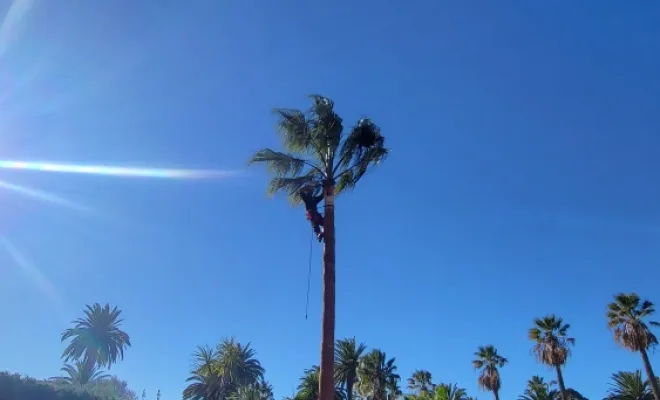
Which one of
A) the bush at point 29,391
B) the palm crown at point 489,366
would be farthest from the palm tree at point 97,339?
the palm crown at point 489,366

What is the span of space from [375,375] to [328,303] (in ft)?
148

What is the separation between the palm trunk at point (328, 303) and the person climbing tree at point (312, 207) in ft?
0.93

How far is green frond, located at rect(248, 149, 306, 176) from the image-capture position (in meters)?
15.3

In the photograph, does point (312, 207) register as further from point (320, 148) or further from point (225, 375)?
point (225, 375)

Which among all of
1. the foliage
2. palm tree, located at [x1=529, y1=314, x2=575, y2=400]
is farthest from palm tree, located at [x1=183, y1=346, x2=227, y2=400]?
palm tree, located at [x1=529, y1=314, x2=575, y2=400]

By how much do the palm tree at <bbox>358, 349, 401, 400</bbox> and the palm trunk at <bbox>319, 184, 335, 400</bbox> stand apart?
43772 millimetres

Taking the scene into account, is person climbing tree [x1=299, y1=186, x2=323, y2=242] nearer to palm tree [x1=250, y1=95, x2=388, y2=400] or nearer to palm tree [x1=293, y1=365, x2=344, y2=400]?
palm tree [x1=250, y1=95, x2=388, y2=400]

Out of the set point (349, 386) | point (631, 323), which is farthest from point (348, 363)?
point (631, 323)

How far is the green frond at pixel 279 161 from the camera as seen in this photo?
15.3 m

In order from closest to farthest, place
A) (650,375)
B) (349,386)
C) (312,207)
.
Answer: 1. (312,207)
2. (650,375)
3. (349,386)

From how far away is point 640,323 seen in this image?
3941cm

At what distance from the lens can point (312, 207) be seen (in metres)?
14.5

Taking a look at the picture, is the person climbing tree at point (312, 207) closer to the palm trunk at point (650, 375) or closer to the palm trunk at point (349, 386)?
the palm trunk at point (650, 375)

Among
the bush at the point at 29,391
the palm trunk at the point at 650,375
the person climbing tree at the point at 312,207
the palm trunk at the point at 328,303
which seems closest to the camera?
the palm trunk at the point at 328,303
